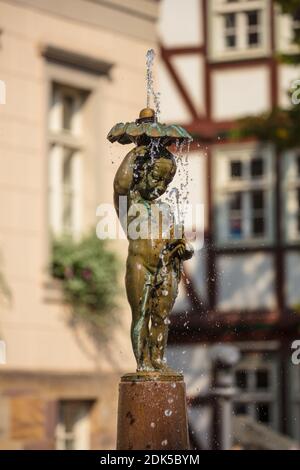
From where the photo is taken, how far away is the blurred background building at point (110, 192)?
1591cm

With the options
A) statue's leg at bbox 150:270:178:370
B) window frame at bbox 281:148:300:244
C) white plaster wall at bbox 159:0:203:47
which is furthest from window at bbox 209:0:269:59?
statue's leg at bbox 150:270:178:370

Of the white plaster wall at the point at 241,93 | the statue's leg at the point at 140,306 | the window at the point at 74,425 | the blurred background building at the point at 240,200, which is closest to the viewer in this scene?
the statue's leg at the point at 140,306

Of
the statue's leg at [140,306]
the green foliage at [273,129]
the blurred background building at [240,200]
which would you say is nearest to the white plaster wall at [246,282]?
the blurred background building at [240,200]

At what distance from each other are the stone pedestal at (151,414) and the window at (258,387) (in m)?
10.7

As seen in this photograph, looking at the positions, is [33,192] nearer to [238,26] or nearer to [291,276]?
[291,276]

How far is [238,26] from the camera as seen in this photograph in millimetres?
20406

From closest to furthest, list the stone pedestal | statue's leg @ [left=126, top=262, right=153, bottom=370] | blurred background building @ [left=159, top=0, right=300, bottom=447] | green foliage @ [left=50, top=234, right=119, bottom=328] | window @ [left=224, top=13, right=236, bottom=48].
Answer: the stone pedestal < statue's leg @ [left=126, top=262, right=153, bottom=370] < green foliage @ [left=50, top=234, right=119, bottom=328] < blurred background building @ [left=159, top=0, right=300, bottom=447] < window @ [left=224, top=13, right=236, bottom=48]

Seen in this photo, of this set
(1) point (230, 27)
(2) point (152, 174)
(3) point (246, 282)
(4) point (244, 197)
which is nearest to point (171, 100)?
(1) point (230, 27)

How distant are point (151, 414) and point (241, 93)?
11.3 m

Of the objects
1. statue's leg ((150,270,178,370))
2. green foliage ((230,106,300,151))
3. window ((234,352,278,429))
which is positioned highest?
green foliage ((230,106,300,151))

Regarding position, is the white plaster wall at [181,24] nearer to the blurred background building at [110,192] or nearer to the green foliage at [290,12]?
the blurred background building at [110,192]

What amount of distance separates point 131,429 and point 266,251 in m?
10.9

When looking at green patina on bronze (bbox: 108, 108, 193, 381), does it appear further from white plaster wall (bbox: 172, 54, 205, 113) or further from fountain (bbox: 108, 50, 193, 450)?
white plaster wall (bbox: 172, 54, 205, 113)

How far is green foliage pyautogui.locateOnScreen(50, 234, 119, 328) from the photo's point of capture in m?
16.5
